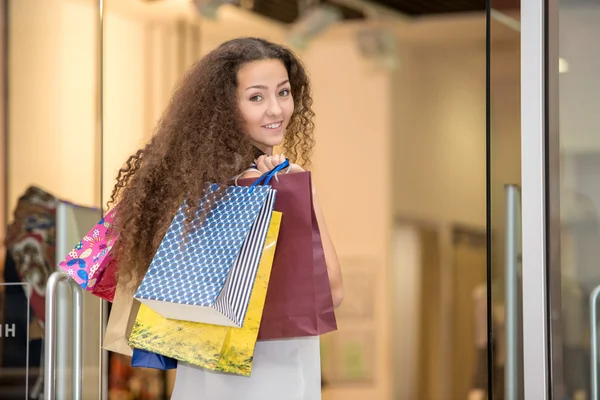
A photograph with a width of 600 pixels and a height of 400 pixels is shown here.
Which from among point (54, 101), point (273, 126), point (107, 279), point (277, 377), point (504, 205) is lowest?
point (277, 377)

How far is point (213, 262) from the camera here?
1836mm

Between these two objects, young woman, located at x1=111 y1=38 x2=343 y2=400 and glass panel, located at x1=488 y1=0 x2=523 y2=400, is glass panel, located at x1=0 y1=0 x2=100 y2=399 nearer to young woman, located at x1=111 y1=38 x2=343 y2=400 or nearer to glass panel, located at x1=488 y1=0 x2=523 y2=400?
young woman, located at x1=111 y1=38 x2=343 y2=400

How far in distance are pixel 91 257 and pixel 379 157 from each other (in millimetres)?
1141

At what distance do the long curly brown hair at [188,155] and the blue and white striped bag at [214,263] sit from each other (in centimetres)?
6

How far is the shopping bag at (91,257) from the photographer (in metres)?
2.07

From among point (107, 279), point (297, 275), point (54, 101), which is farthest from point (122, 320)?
point (54, 101)

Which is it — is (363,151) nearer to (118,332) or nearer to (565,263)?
(565,263)

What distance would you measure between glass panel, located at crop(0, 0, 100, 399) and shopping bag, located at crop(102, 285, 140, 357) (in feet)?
3.05

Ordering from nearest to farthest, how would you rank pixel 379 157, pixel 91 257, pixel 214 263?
pixel 214 263 < pixel 91 257 < pixel 379 157

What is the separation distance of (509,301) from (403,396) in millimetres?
471

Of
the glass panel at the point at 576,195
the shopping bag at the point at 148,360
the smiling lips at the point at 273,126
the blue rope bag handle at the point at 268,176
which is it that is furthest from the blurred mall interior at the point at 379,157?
the shopping bag at the point at 148,360

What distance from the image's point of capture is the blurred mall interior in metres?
2.59

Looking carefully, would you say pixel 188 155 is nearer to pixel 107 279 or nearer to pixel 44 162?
pixel 107 279

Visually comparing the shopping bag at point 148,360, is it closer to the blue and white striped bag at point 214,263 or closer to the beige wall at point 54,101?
the blue and white striped bag at point 214,263
